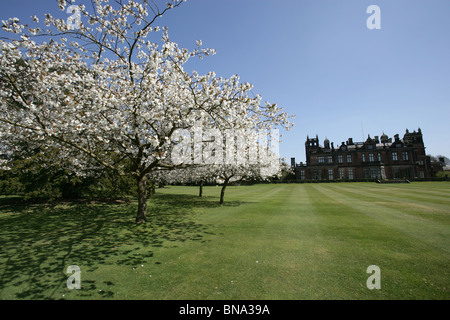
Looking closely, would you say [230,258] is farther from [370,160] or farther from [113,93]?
[370,160]

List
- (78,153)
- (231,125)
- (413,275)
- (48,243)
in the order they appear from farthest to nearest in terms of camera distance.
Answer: (78,153) → (231,125) → (48,243) → (413,275)

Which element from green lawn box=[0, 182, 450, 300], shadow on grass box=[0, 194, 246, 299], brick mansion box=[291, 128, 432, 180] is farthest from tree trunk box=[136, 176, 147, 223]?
brick mansion box=[291, 128, 432, 180]

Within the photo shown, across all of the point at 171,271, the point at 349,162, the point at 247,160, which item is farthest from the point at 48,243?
the point at 349,162

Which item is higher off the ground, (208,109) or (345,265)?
(208,109)

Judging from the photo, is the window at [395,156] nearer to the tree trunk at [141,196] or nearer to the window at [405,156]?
the window at [405,156]

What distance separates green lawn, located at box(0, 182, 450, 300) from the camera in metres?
5.32

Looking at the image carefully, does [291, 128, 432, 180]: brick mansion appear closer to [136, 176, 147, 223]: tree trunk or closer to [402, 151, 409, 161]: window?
[402, 151, 409, 161]: window

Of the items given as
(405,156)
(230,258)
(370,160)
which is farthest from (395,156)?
(230,258)

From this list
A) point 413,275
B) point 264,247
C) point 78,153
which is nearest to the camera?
point 413,275

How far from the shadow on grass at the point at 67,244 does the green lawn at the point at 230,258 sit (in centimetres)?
4
